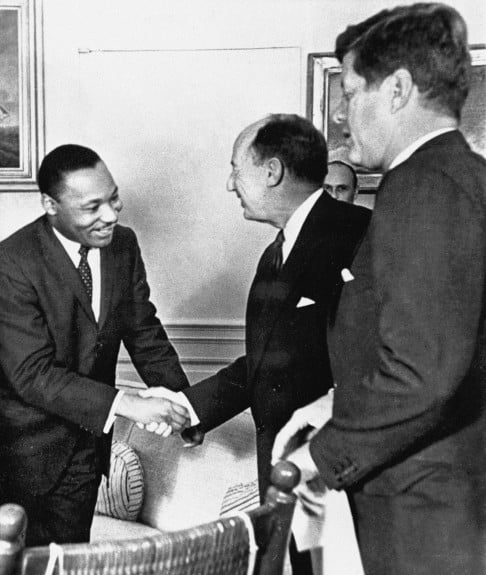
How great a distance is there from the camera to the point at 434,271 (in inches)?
48.3

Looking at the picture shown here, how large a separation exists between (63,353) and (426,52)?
1.59 m

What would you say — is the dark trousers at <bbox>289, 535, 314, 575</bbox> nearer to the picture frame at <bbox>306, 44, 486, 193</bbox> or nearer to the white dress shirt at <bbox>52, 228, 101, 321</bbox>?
the white dress shirt at <bbox>52, 228, 101, 321</bbox>

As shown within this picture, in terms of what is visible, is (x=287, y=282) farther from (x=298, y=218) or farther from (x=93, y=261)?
(x=93, y=261)

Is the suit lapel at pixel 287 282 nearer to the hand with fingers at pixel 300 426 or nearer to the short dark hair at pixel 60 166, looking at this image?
the hand with fingers at pixel 300 426

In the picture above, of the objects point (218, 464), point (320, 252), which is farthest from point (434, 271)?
point (218, 464)

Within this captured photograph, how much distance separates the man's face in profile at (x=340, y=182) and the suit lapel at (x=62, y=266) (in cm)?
119

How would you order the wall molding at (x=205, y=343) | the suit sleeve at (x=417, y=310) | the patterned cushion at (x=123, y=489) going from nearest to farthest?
the suit sleeve at (x=417, y=310) < the patterned cushion at (x=123, y=489) < the wall molding at (x=205, y=343)

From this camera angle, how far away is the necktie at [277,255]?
7.32ft

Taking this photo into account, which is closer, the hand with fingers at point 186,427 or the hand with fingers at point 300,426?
the hand with fingers at point 300,426

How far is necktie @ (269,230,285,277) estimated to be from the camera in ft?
7.32

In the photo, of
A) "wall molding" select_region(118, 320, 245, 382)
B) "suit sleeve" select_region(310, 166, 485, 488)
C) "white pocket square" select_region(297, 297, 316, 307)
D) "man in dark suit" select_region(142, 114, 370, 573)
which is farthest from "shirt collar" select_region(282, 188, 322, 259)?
"wall molding" select_region(118, 320, 245, 382)

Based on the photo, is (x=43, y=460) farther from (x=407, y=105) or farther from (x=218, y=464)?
(x=407, y=105)

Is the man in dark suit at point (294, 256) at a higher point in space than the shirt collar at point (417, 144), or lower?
lower

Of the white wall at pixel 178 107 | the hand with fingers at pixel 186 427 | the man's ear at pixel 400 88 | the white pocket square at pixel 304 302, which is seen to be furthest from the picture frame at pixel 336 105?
the man's ear at pixel 400 88
